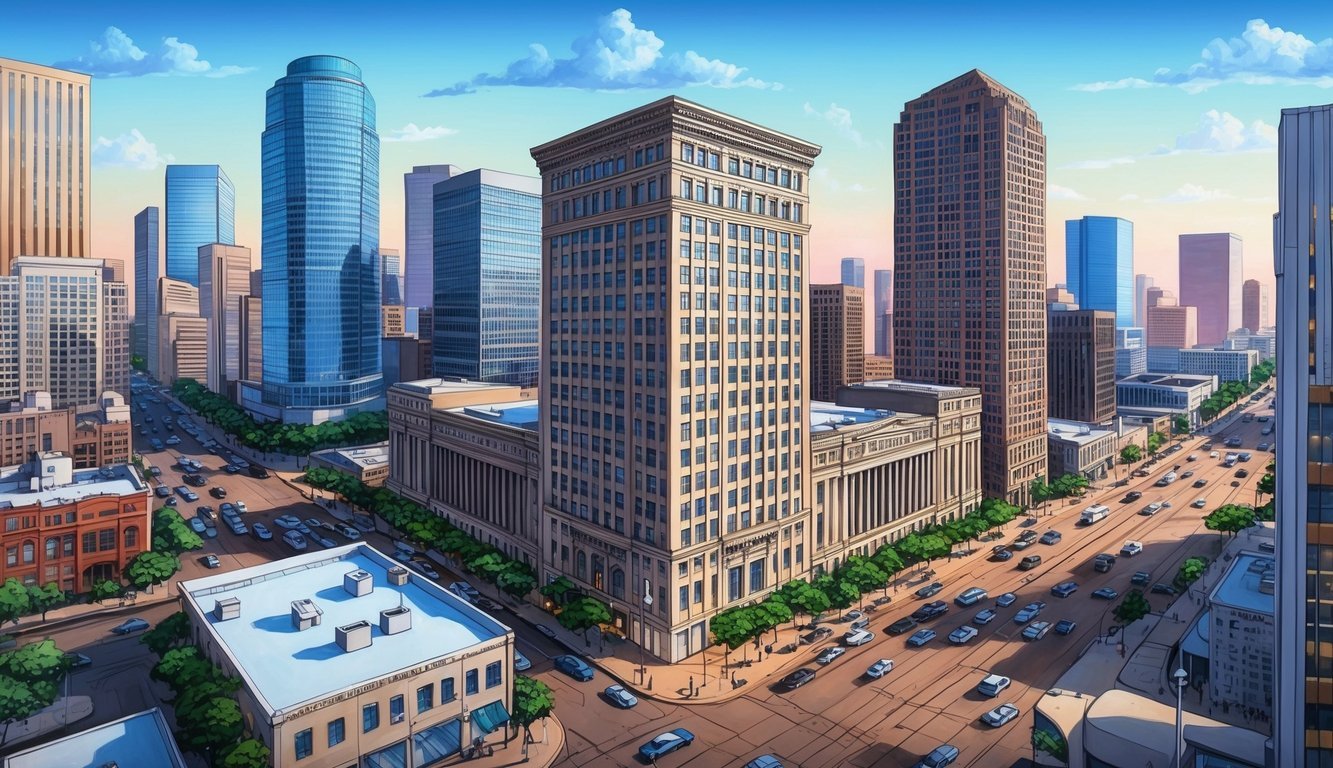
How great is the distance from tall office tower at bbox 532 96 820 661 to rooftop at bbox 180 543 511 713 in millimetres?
23042

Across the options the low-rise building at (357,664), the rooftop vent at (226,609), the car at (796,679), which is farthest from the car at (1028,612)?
the rooftop vent at (226,609)

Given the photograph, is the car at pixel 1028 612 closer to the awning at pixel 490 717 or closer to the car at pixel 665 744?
the car at pixel 665 744

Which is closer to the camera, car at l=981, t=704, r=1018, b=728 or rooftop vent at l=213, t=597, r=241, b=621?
car at l=981, t=704, r=1018, b=728

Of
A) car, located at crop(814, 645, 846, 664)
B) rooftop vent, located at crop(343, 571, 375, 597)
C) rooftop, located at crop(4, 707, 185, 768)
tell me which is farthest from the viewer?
car, located at crop(814, 645, 846, 664)

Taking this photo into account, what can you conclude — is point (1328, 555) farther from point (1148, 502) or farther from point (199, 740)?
point (1148, 502)

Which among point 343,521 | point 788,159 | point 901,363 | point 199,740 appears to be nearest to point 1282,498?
point 788,159

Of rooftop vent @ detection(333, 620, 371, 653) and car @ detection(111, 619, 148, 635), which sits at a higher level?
rooftop vent @ detection(333, 620, 371, 653)

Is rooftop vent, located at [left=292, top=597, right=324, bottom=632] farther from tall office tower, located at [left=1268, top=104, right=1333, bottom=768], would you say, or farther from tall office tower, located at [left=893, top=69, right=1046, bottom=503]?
tall office tower, located at [left=893, top=69, right=1046, bottom=503]

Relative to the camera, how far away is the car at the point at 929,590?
105562mm

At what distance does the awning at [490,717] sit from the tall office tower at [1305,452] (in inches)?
2208

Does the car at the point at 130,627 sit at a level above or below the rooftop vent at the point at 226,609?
below

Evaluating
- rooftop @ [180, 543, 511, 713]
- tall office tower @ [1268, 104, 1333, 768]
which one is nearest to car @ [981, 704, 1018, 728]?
tall office tower @ [1268, 104, 1333, 768]

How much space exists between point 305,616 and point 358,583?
8146mm

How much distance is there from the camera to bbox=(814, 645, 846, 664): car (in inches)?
3310
